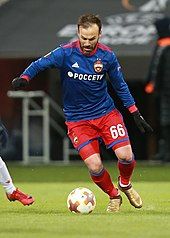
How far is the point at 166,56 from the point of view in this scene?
20.6m

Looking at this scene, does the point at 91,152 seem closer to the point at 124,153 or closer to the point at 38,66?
the point at 124,153

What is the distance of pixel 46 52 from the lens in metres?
22.1

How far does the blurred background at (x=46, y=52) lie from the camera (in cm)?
2222

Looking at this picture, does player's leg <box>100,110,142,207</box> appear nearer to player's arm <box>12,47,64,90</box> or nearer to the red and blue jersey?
the red and blue jersey

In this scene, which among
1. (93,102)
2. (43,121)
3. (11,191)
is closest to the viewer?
(93,102)

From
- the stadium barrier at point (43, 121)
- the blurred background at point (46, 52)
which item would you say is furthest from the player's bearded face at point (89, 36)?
the stadium barrier at point (43, 121)

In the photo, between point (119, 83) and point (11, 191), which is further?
point (11, 191)

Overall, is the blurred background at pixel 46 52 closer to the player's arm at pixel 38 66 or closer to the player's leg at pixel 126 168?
the player's leg at pixel 126 168

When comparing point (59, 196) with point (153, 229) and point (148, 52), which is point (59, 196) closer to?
point (153, 229)

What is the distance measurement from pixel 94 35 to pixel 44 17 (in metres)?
11.1

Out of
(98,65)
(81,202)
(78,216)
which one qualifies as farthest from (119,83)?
(78,216)

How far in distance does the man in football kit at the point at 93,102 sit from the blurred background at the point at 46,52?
9.24 metres

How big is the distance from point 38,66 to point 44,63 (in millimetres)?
69

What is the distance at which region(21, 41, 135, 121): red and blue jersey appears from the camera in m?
12.3
